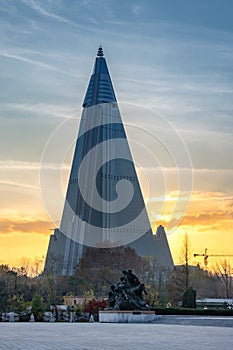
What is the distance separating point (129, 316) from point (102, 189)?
8234cm

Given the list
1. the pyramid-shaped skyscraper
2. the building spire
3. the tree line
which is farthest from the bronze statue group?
the building spire

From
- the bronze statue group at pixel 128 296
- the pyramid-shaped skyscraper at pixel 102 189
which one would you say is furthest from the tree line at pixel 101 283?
the pyramid-shaped skyscraper at pixel 102 189

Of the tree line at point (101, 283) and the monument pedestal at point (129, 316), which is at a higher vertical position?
the tree line at point (101, 283)

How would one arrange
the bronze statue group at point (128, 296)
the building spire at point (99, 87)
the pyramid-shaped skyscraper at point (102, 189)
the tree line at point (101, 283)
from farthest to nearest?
1. the building spire at point (99, 87)
2. the pyramid-shaped skyscraper at point (102, 189)
3. the tree line at point (101, 283)
4. the bronze statue group at point (128, 296)

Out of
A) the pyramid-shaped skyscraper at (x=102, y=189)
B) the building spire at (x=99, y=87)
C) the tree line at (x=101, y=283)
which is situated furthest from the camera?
the building spire at (x=99, y=87)

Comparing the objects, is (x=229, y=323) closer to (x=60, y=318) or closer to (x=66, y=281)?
(x=60, y=318)

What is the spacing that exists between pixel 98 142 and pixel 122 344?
96718mm

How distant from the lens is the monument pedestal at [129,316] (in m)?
27.3

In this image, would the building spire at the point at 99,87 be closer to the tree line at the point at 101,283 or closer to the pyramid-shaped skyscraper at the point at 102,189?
the pyramid-shaped skyscraper at the point at 102,189

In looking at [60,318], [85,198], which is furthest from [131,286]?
[85,198]

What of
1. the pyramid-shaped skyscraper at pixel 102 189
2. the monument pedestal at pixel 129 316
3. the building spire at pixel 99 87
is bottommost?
the monument pedestal at pixel 129 316

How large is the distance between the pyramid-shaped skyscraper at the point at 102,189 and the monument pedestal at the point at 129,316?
7699 centimetres

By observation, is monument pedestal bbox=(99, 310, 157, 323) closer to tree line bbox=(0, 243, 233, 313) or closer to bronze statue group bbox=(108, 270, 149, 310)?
bronze statue group bbox=(108, 270, 149, 310)

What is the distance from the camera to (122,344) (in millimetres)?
14164
